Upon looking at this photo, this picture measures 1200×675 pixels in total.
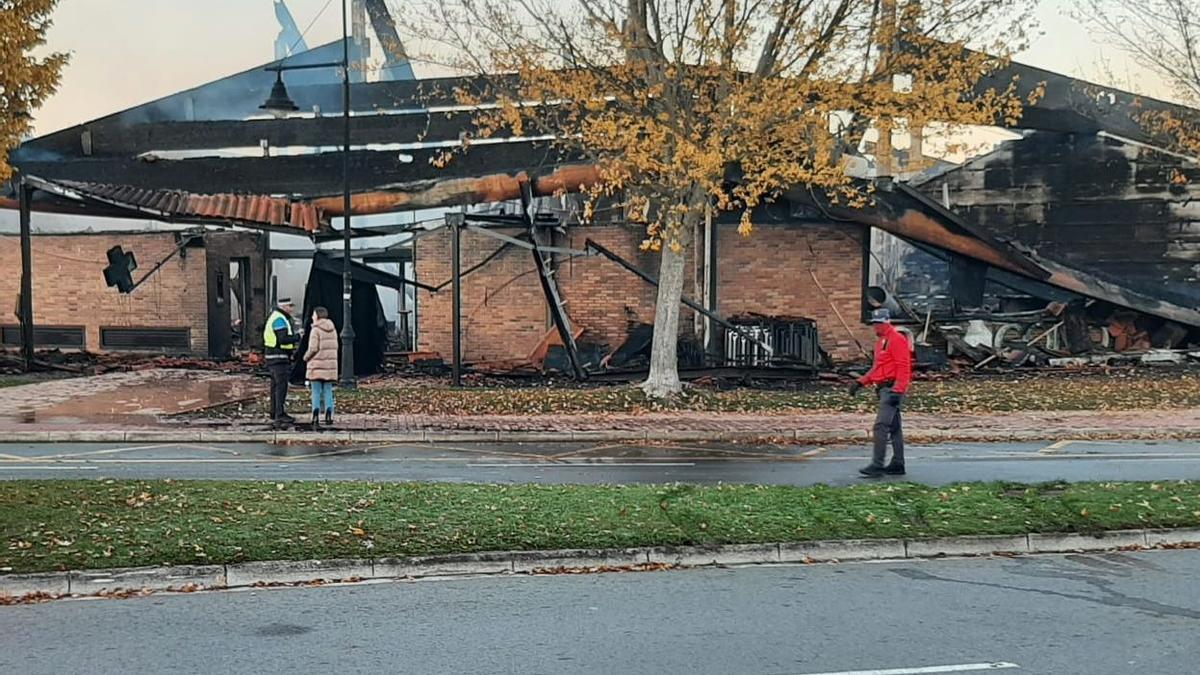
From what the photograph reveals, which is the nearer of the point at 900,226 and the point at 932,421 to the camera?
the point at 932,421

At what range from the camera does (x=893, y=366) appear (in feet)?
34.4

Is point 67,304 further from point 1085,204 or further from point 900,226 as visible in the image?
point 1085,204

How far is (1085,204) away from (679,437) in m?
18.1

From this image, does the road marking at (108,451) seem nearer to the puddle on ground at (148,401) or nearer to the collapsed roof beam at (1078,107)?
the puddle on ground at (148,401)

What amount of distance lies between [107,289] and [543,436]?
16.8 metres

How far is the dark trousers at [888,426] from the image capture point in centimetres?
1048

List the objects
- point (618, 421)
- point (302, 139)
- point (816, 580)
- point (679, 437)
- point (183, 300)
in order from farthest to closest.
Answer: point (302, 139)
point (183, 300)
point (618, 421)
point (679, 437)
point (816, 580)

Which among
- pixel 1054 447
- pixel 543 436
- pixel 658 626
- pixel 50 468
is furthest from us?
pixel 543 436

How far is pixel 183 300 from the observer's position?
25875 mm

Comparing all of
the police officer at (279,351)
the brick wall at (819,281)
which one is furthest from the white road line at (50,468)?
the brick wall at (819,281)

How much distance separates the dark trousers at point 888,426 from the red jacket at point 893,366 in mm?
101

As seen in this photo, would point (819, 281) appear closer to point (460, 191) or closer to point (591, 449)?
point (460, 191)

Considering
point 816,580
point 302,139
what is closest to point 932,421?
point 816,580

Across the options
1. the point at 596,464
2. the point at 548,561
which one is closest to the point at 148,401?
the point at 596,464
